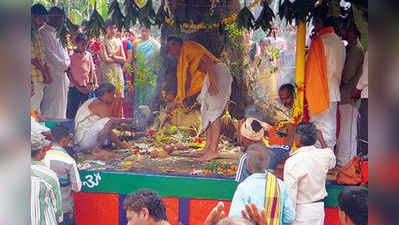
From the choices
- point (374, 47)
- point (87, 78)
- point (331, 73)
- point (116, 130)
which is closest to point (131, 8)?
point (87, 78)

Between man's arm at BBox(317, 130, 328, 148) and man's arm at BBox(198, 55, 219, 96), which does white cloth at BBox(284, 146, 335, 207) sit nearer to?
man's arm at BBox(317, 130, 328, 148)

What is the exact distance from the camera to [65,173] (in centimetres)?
507

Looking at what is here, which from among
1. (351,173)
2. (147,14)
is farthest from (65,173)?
(351,173)

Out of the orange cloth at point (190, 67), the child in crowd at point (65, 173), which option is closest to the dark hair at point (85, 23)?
the orange cloth at point (190, 67)

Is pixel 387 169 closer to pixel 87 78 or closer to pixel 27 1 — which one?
pixel 27 1

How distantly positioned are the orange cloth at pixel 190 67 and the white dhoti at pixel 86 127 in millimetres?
907

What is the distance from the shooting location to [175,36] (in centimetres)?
512

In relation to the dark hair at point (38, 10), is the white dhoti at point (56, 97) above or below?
below

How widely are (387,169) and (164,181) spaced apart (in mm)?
2928

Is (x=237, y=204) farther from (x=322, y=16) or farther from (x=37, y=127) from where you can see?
(x=37, y=127)

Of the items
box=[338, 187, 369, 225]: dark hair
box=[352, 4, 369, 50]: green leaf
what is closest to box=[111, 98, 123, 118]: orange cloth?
box=[338, 187, 369, 225]: dark hair

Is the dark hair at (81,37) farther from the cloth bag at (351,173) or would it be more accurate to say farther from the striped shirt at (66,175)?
the cloth bag at (351,173)

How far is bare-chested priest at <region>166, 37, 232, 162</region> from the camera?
16.8 feet

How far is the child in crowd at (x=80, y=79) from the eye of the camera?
520 cm
